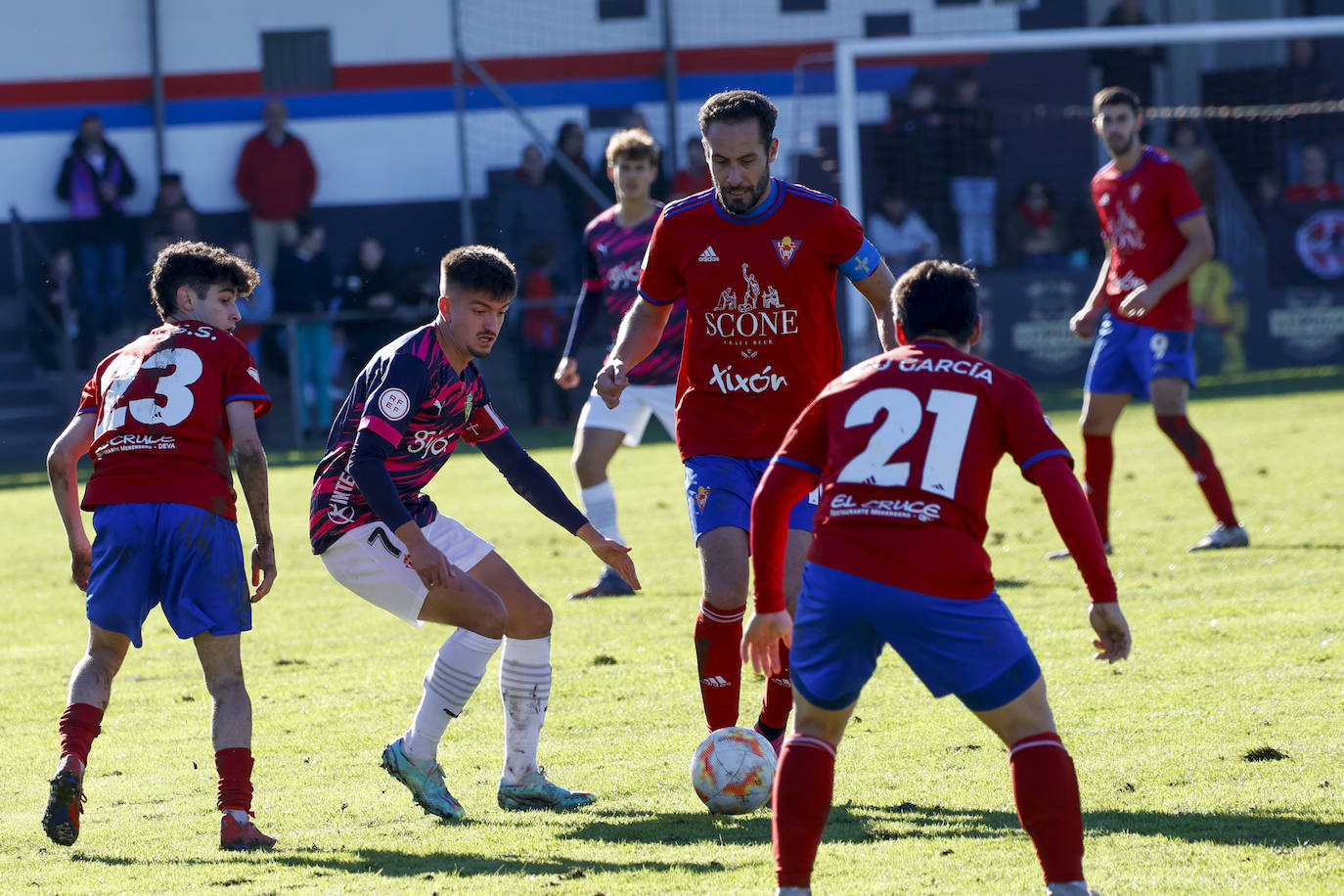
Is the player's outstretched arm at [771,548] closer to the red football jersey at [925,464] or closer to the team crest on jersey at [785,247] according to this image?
the red football jersey at [925,464]

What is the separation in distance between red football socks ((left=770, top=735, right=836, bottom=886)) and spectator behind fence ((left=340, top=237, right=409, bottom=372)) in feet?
52.5

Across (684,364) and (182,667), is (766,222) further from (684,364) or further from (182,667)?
(182,667)

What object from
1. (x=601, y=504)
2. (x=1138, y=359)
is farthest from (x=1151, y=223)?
(x=601, y=504)

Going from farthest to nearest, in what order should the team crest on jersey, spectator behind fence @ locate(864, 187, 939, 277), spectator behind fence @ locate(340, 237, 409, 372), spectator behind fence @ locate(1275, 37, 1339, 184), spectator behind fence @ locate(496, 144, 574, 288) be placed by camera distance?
spectator behind fence @ locate(1275, 37, 1339, 184) → spectator behind fence @ locate(864, 187, 939, 277) → spectator behind fence @ locate(496, 144, 574, 288) → spectator behind fence @ locate(340, 237, 409, 372) → the team crest on jersey

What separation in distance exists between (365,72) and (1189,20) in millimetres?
11583

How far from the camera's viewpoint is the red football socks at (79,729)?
16.6ft

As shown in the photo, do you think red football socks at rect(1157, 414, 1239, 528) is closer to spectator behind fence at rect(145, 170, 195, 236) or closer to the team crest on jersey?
the team crest on jersey

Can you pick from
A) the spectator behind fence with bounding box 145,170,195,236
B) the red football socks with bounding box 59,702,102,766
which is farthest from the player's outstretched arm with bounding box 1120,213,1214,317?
the spectator behind fence with bounding box 145,170,195,236

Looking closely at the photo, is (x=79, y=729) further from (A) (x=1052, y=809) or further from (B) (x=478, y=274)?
(A) (x=1052, y=809)

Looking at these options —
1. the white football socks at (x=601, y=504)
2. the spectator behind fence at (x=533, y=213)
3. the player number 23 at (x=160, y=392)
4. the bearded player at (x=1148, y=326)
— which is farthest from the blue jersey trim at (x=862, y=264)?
the spectator behind fence at (x=533, y=213)

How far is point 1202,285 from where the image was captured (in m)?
20.7

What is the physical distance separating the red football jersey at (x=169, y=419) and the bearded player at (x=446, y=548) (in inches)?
13.7

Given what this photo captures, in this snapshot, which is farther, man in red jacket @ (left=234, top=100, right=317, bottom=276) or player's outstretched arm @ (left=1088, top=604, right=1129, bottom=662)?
man in red jacket @ (left=234, top=100, right=317, bottom=276)

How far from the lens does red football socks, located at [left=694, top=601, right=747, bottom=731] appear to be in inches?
217
